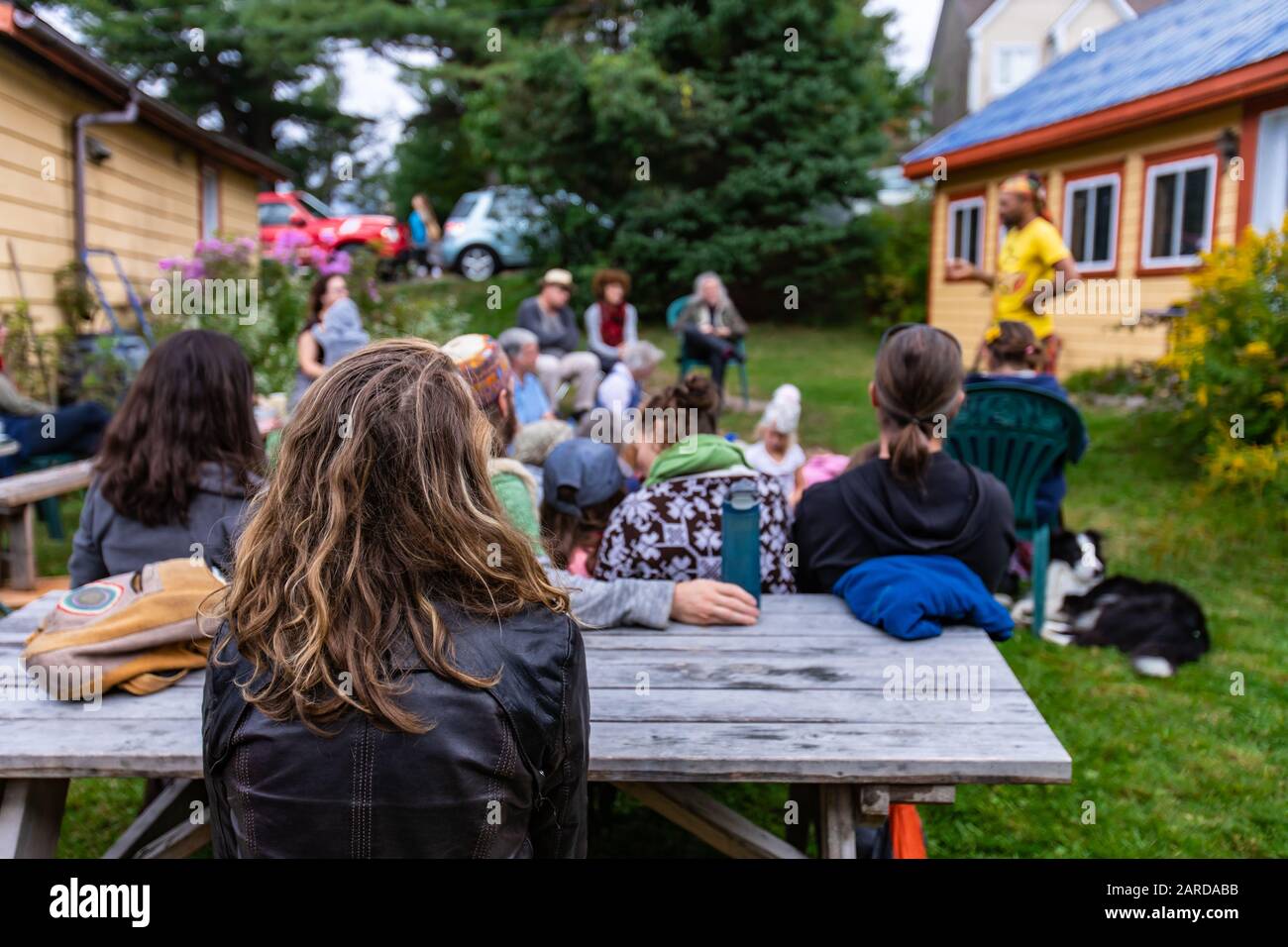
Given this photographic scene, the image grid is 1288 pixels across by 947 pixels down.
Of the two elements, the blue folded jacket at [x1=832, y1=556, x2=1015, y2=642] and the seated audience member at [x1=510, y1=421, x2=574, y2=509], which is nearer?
the blue folded jacket at [x1=832, y1=556, x2=1015, y2=642]

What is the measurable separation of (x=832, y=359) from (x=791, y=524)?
11446 mm

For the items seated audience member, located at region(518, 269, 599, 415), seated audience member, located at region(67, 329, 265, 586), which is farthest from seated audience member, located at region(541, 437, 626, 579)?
seated audience member, located at region(518, 269, 599, 415)

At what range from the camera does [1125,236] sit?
11656 millimetres

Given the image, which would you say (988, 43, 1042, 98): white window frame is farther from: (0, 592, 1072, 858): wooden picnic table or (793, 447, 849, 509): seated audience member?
(0, 592, 1072, 858): wooden picnic table

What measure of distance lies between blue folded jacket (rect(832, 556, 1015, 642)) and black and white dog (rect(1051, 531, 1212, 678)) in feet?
6.85

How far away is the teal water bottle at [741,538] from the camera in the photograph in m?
2.59

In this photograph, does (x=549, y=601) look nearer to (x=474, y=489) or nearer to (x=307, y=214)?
(x=474, y=489)

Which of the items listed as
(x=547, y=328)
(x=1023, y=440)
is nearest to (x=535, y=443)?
(x=1023, y=440)

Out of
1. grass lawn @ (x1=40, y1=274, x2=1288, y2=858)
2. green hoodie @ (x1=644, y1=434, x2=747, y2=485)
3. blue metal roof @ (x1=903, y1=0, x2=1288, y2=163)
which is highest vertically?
blue metal roof @ (x1=903, y1=0, x2=1288, y2=163)

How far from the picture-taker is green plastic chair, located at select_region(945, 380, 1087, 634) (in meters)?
4.59

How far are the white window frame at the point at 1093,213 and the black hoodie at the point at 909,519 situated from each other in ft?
33.0

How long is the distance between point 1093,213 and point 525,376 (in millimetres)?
8116
